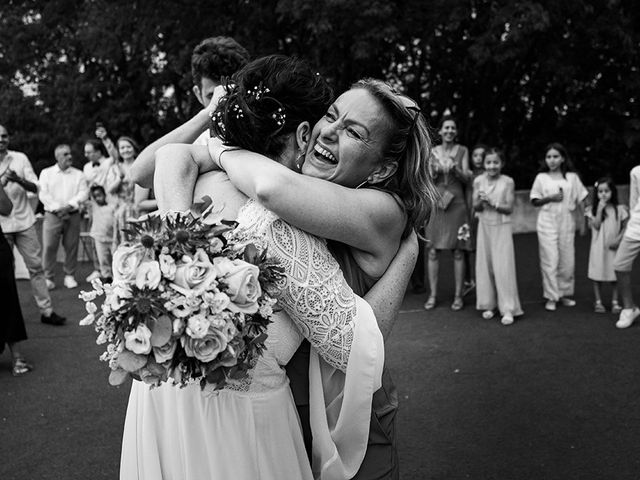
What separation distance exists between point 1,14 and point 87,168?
12.4m

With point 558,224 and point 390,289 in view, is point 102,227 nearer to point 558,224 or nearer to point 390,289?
point 558,224

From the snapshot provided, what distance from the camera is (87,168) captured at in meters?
11.1

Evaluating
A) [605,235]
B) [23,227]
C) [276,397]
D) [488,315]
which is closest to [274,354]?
[276,397]

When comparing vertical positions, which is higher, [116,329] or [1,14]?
[1,14]

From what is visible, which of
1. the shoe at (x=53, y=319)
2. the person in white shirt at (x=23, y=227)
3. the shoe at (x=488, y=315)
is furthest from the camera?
the shoe at (x=53, y=319)

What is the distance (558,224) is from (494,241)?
99 cm

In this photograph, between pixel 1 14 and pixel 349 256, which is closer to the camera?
pixel 349 256

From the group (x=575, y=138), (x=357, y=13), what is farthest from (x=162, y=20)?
(x=575, y=138)

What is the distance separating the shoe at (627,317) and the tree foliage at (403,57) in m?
6.96

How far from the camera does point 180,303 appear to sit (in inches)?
66.6

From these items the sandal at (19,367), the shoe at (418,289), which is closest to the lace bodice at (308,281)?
the sandal at (19,367)

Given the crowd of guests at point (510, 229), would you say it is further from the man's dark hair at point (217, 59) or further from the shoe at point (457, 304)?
the man's dark hair at point (217, 59)

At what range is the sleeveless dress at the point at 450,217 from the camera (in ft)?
29.0

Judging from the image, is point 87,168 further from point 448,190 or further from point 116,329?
point 116,329
